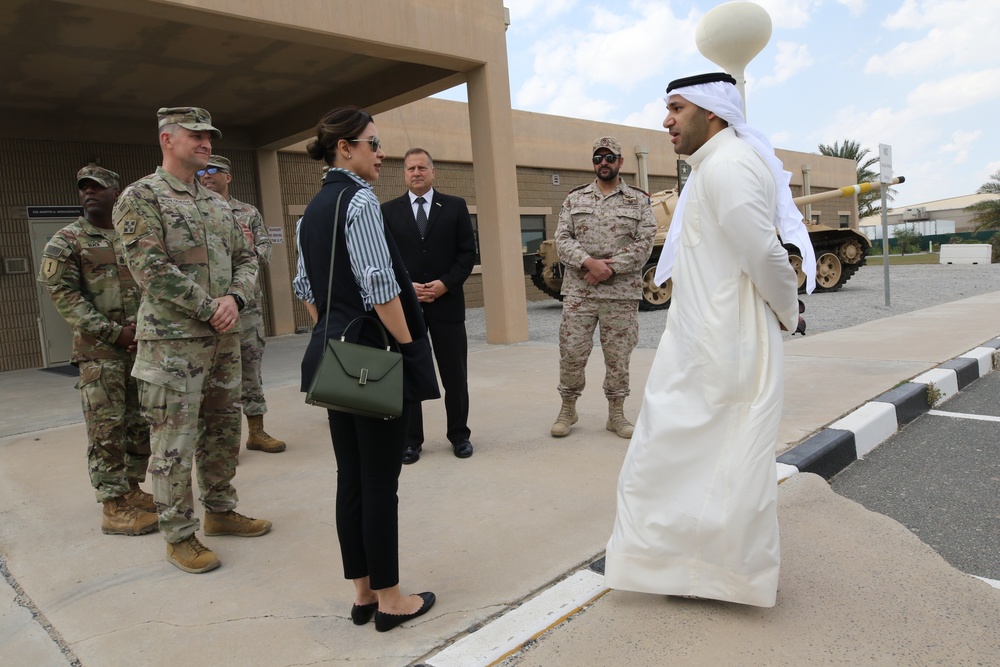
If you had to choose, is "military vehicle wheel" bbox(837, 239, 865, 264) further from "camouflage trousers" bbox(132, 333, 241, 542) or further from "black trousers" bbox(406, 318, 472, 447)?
"camouflage trousers" bbox(132, 333, 241, 542)

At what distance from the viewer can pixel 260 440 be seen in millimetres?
4609

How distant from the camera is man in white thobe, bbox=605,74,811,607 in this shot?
7.20 ft

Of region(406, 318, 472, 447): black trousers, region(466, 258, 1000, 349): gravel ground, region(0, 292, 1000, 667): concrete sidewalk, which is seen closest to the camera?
region(0, 292, 1000, 667): concrete sidewalk

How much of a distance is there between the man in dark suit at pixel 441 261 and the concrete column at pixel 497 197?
14.5 feet

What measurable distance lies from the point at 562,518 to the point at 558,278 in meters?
10.7

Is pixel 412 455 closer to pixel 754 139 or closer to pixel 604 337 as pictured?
pixel 604 337

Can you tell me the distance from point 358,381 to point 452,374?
2.30 metres

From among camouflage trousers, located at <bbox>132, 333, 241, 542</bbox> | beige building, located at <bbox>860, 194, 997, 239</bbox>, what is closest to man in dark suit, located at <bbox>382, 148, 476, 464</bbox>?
camouflage trousers, located at <bbox>132, 333, 241, 542</bbox>

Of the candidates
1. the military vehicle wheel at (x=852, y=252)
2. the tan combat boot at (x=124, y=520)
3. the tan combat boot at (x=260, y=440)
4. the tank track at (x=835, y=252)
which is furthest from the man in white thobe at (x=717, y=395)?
the military vehicle wheel at (x=852, y=252)

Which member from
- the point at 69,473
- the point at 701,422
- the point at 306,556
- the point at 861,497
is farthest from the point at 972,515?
the point at 69,473

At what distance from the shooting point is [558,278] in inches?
539

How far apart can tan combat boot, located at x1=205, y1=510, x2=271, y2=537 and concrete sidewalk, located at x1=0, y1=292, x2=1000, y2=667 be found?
0.07 m

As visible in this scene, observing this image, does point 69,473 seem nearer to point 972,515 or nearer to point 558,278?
point 972,515

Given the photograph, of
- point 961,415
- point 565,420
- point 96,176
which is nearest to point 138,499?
point 96,176
